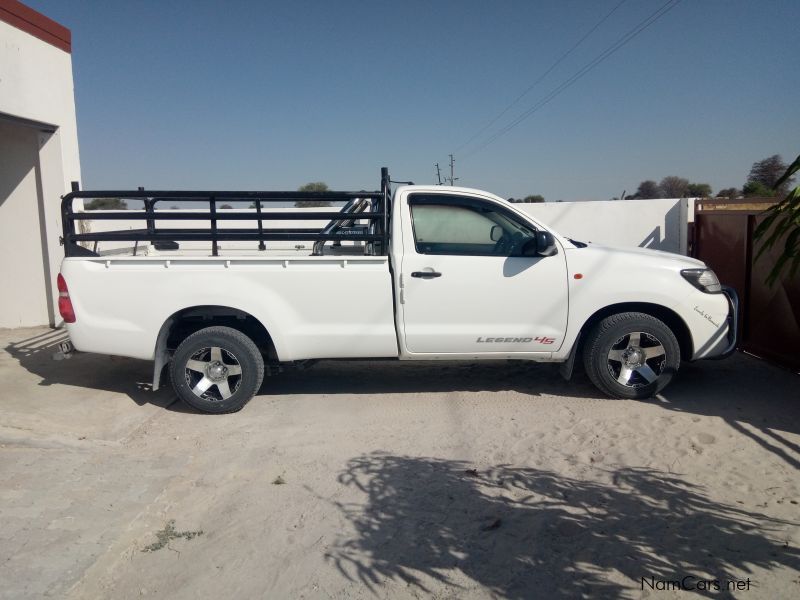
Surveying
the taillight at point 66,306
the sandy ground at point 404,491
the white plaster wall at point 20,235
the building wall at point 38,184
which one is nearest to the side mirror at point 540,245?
the sandy ground at point 404,491

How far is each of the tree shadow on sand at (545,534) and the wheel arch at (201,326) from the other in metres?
2.11

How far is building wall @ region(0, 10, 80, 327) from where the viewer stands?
9125 mm

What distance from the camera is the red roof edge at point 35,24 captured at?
27.1 ft

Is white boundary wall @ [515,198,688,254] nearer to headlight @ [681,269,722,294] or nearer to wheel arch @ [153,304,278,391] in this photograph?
headlight @ [681,269,722,294]

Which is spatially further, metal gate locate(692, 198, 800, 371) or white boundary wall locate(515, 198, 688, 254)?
white boundary wall locate(515, 198, 688, 254)

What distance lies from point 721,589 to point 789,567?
0.44m

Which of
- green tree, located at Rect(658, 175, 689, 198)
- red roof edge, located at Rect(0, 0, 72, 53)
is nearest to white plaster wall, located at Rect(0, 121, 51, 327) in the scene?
red roof edge, located at Rect(0, 0, 72, 53)

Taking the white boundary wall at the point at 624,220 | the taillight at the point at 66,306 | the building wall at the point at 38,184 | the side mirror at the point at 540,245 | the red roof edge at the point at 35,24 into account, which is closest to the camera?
the side mirror at the point at 540,245

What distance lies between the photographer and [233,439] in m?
5.52

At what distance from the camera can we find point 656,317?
20.6 ft

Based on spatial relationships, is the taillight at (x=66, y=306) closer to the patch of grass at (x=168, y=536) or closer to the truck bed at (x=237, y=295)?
the truck bed at (x=237, y=295)

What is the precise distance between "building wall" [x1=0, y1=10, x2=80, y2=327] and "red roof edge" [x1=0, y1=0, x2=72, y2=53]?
37 millimetres

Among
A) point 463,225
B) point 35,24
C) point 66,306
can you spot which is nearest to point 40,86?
point 35,24

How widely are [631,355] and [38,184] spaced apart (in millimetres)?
8476
